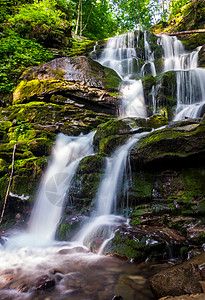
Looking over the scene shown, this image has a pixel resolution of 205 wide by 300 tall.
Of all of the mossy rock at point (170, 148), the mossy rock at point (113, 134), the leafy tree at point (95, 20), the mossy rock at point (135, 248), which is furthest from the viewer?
the leafy tree at point (95, 20)

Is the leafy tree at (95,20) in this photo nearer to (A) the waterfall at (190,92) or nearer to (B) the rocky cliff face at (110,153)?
(B) the rocky cliff face at (110,153)

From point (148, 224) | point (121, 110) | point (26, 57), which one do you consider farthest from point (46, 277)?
point (26, 57)

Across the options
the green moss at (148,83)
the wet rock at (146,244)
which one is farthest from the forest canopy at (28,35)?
the wet rock at (146,244)

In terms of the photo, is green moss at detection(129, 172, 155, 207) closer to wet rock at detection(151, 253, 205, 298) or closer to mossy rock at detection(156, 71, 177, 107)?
wet rock at detection(151, 253, 205, 298)

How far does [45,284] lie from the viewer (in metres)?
2.55

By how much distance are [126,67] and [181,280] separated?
40.7ft

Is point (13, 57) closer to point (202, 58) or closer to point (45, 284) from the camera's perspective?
point (202, 58)

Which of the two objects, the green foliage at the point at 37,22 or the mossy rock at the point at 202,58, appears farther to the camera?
the green foliage at the point at 37,22

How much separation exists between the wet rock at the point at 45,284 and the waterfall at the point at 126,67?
7613 mm

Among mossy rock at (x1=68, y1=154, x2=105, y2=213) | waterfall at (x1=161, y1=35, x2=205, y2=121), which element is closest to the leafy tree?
waterfall at (x1=161, y1=35, x2=205, y2=121)

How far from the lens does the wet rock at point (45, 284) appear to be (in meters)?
2.50

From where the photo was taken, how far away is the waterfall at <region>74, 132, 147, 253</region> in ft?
12.9

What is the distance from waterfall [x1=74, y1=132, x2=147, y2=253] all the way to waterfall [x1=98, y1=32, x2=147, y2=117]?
3712mm

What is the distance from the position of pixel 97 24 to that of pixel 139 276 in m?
26.6
